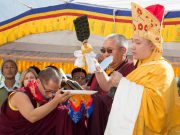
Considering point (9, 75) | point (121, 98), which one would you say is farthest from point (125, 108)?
point (9, 75)

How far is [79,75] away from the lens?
5.65 m

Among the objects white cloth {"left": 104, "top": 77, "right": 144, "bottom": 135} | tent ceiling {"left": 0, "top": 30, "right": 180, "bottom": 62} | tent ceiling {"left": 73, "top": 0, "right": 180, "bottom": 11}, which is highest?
tent ceiling {"left": 73, "top": 0, "right": 180, "bottom": 11}

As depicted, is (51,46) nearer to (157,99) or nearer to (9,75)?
(9,75)

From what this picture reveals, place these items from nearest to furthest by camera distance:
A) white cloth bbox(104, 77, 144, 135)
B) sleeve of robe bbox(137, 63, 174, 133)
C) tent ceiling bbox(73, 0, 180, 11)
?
sleeve of robe bbox(137, 63, 174, 133) < white cloth bbox(104, 77, 144, 135) < tent ceiling bbox(73, 0, 180, 11)

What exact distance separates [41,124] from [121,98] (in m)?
0.87

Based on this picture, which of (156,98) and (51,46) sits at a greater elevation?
(51,46)

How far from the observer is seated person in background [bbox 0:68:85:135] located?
356 cm

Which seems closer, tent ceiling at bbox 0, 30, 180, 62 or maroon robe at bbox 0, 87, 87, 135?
maroon robe at bbox 0, 87, 87, 135

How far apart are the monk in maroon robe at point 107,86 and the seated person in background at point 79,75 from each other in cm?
139

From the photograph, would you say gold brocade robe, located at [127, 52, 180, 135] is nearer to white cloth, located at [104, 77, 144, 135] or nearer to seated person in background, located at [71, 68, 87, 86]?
white cloth, located at [104, 77, 144, 135]

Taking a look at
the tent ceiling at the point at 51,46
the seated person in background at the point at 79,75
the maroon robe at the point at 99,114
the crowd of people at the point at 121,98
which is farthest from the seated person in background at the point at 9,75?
the maroon robe at the point at 99,114

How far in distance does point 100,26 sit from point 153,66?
183 centimetres

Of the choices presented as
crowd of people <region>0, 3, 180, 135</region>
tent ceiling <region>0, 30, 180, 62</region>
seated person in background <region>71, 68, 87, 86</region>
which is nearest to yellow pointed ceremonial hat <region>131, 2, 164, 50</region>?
crowd of people <region>0, 3, 180, 135</region>

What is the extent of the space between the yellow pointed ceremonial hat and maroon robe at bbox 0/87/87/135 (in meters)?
0.97
